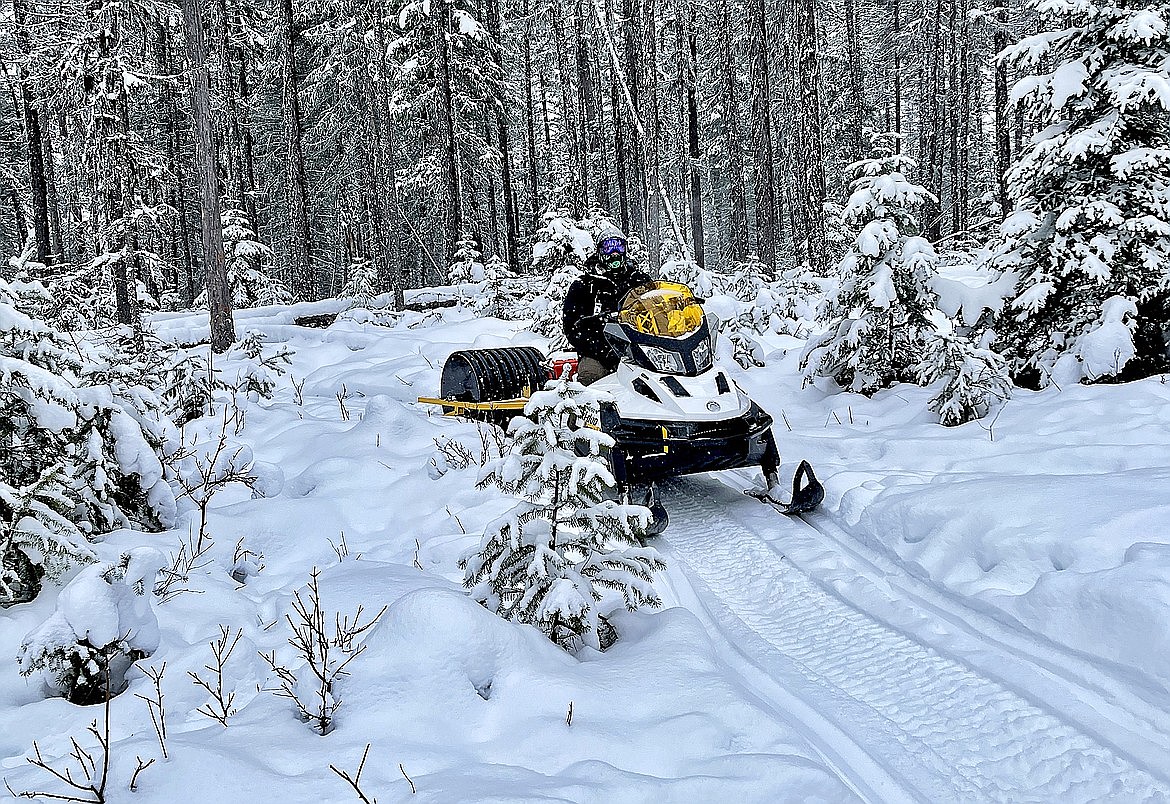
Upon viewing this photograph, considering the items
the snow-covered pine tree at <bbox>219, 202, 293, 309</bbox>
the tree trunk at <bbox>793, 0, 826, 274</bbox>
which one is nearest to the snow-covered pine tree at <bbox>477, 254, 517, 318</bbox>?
the snow-covered pine tree at <bbox>219, 202, 293, 309</bbox>

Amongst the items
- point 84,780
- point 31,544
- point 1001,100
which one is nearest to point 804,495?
point 84,780

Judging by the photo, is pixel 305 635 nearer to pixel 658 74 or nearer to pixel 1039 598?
pixel 1039 598

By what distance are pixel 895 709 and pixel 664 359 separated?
142 inches

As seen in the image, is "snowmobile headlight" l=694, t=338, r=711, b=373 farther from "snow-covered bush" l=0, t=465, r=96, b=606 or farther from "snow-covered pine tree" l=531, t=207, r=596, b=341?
"snow-covered pine tree" l=531, t=207, r=596, b=341

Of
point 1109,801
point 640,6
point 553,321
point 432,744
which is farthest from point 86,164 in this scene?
point 1109,801

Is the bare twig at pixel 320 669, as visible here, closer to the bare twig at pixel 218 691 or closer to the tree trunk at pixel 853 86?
the bare twig at pixel 218 691

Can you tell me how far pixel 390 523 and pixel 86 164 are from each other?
1788 cm

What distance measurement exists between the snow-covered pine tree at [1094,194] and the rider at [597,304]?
4.20 meters

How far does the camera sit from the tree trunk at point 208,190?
12695 millimetres

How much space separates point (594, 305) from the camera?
295 inches

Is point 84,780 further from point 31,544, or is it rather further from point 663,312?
point 663,312

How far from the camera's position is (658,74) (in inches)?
942

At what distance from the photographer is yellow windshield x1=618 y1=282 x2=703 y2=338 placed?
21.4ft

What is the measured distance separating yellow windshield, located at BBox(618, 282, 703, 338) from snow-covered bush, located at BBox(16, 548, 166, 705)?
431 cm
